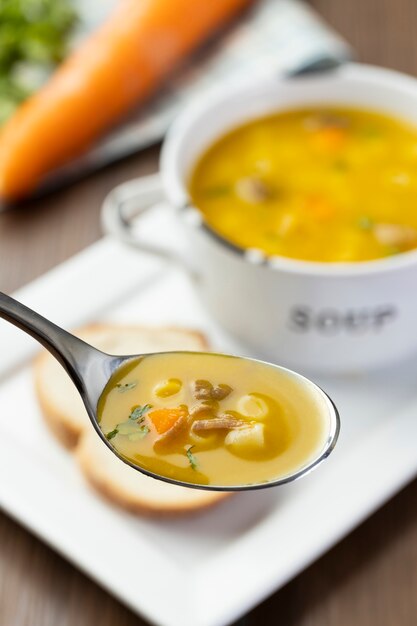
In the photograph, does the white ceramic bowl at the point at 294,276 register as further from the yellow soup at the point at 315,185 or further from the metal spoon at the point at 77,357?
the metal spoon at the point at 77,357

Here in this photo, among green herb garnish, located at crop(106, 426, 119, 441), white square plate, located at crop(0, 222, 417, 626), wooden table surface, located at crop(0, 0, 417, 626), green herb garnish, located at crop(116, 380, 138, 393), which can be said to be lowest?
wooden table surface, located at crop(0, 0, 417, 626)

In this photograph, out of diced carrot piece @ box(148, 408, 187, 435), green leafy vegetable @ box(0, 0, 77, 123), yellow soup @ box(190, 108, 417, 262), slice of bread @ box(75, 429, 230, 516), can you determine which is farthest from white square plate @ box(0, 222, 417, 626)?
green leafy vegetable @ box(0, 0, 77, 123)

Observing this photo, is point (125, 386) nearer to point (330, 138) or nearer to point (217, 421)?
point (217, 421)

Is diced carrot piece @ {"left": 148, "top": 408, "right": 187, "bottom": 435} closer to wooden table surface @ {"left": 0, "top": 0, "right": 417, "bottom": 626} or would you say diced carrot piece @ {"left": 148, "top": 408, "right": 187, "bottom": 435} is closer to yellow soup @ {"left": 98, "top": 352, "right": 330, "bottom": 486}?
yellow soup @ {"left": 98, "top": 352, "right": 330, "bottom": 486}

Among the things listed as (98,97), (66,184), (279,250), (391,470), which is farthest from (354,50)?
(391,470)

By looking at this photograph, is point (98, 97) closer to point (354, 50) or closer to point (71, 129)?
point (71, 129)

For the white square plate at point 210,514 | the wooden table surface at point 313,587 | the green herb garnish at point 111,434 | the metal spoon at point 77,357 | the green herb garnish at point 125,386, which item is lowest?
the wooden table surface at point 313,587

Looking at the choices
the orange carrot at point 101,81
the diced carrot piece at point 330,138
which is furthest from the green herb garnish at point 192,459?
the orange carrot at point 101,81

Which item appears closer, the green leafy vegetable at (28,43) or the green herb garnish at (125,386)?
the green herb garnish at (125,386)
